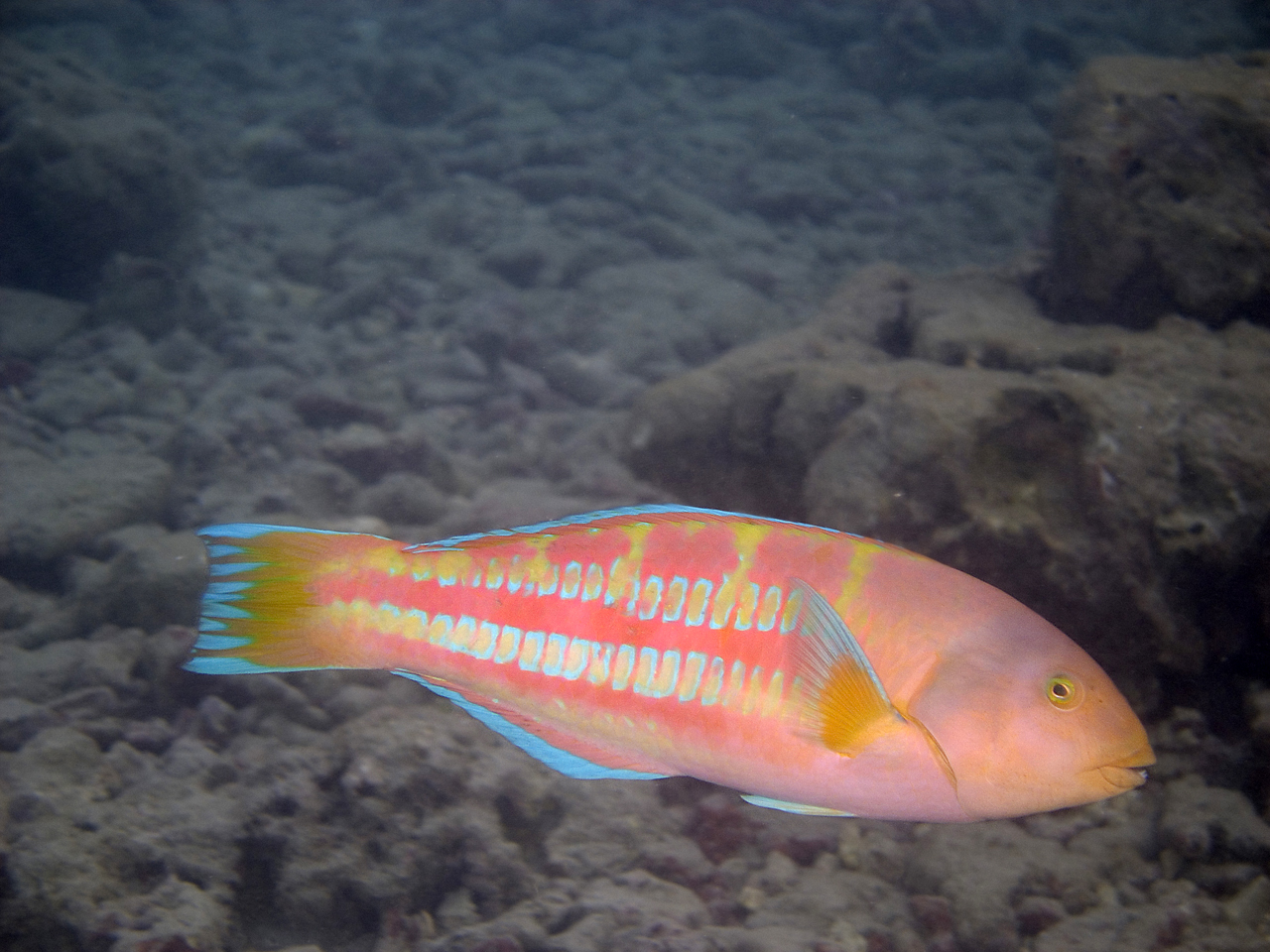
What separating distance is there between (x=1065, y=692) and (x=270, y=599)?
2.03m

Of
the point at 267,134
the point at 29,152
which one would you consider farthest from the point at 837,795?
the point at 267,134

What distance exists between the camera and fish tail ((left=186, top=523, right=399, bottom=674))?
6.57 feet

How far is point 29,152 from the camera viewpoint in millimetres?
8414

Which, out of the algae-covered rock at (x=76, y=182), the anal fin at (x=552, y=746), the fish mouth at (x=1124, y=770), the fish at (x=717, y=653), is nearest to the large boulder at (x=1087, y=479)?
the fish at (x=717, y=653)

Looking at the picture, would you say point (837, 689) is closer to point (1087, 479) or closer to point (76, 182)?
point (1087, 479)

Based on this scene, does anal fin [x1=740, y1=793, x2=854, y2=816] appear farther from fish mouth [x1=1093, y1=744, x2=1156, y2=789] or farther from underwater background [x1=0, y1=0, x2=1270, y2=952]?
underwater background [x1=0, y1=0, x2=1270, y2=952]

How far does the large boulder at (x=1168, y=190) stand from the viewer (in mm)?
5152

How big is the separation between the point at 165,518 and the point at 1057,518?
618 cm

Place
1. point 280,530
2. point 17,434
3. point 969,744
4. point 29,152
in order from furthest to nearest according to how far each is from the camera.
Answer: point 29,152 → point 17,434 → point 280,530 → point 969,744

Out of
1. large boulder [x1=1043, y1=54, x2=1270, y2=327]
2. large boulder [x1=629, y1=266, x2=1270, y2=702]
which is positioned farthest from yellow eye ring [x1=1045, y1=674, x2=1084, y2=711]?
large boulder [x1=1043, y1=54, x2=1270, y2=327]

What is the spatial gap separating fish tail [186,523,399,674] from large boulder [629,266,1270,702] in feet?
9.10

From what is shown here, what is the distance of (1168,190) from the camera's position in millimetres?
5336

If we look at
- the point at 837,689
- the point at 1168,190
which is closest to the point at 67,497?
the point at 837,689

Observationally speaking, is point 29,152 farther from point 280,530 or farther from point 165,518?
point 280,530
